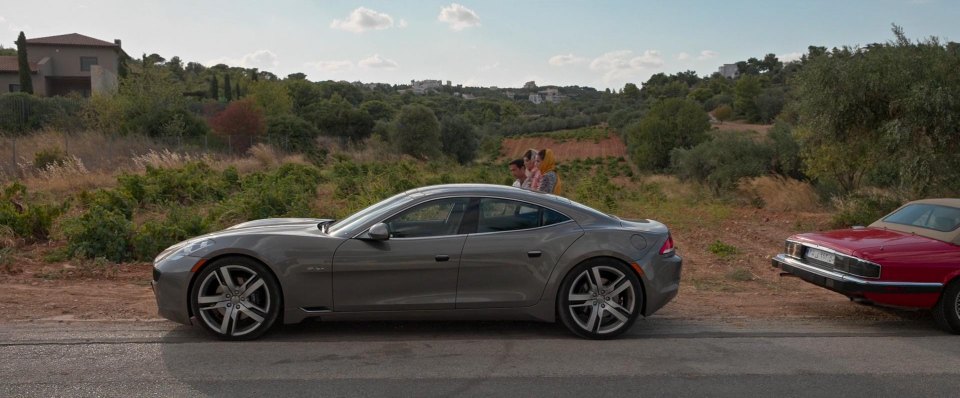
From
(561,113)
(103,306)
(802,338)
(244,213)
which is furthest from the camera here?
(561,113)

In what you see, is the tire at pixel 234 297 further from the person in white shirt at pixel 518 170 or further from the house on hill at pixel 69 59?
the house on hill at pixel 69 59

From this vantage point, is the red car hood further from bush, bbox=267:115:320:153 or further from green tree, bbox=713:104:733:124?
green tree, bbox=713:104:733:124

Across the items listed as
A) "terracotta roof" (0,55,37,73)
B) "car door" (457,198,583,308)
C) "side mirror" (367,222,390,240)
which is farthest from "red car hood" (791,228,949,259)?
"terracotta roof" (0,55,37,73)

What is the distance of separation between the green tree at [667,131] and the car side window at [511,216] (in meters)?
53.7

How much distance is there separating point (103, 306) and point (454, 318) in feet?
12.3

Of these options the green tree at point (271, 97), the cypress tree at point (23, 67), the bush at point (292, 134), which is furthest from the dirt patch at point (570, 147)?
the cypress tree at point (23, 67)

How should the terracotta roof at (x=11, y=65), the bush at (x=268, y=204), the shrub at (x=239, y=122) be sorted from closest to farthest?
the bush at (x=268, y=204) < the shrub at (x=239, y=122) < the terracotta roof at (x=11, y=65)

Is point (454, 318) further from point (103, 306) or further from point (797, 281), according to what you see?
point (797, 281)

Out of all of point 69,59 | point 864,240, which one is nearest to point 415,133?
point 69,59

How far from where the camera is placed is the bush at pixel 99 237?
10.2 meters

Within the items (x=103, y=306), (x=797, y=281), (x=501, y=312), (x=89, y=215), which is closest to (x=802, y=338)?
(x=501, y=312)

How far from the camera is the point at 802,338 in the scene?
22.2 ft

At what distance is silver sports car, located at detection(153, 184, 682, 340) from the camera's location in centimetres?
620

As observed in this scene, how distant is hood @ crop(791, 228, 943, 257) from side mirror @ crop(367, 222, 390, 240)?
14.8 feet
